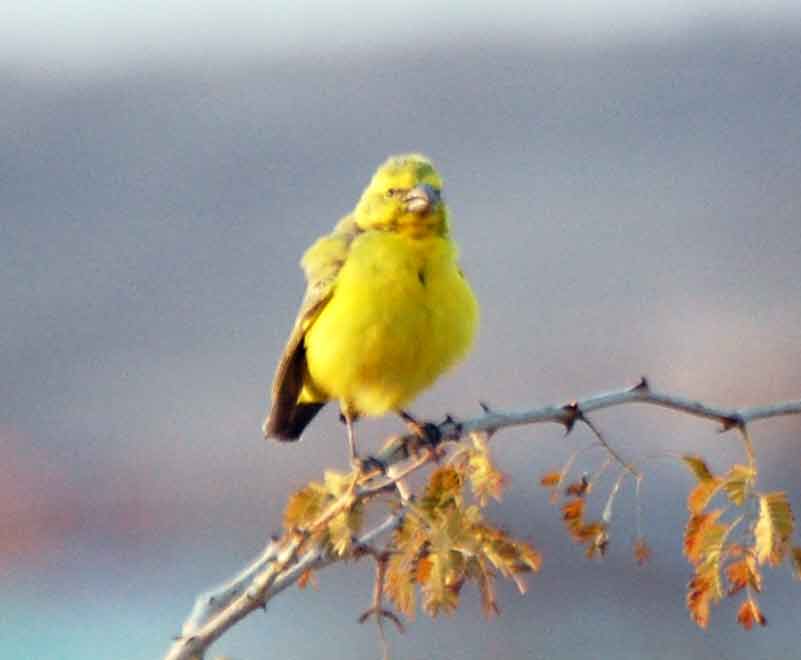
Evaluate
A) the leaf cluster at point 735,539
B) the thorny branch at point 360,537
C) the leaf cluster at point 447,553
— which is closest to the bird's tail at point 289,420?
the thorny branch at point 360,537

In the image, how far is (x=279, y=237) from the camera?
83.5 feet

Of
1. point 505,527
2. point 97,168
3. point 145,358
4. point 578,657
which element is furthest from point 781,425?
point 97,168

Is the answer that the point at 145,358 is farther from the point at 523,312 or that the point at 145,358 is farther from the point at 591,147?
the point at 591,147

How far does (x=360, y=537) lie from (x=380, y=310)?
5.26ft

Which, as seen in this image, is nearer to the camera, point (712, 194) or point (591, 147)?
point (712, 194)

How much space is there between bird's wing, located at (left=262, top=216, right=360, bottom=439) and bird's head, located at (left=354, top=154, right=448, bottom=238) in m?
0.07

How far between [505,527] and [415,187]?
182cm

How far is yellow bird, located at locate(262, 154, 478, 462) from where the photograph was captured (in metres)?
5.08

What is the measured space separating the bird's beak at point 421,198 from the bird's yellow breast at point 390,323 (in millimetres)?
66

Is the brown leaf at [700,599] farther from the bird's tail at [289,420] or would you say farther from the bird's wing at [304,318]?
the bird's tail at [289,420]

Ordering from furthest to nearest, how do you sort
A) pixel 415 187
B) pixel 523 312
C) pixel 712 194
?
1. pixel 712 194
2. pixel 523 312
3. pixel 415 187

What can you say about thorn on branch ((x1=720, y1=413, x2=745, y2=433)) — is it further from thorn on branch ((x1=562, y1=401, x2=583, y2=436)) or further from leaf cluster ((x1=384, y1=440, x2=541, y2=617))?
leaf cluster ((x1=384, y1=440, x2=541, y2=617))

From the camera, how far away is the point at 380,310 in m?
5.10

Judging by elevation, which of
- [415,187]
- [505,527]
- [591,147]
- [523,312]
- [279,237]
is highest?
[591,147]
